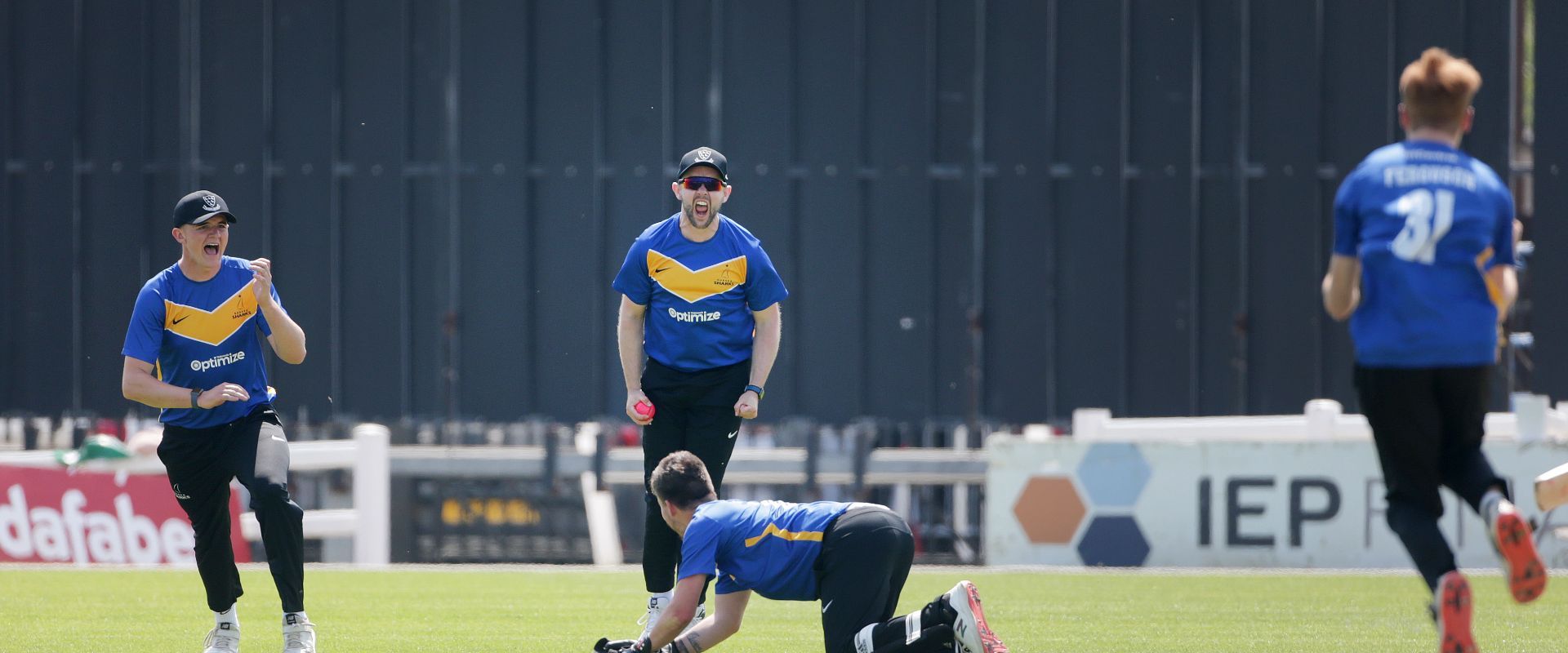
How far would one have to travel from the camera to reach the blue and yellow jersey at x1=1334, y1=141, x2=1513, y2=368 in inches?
188

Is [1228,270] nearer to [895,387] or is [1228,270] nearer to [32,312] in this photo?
[895,387]

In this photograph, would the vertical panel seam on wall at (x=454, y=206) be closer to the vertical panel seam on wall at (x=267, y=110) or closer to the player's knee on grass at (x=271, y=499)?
the vertical panel seam on wall at (x=267, y=110)

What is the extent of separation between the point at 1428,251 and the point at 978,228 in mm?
12266

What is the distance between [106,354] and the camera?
17734 mm

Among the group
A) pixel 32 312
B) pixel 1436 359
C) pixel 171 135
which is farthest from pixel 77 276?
pixel 1436 359

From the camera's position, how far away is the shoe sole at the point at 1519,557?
15.0 ft

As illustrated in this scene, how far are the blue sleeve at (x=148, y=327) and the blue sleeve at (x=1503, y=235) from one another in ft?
14.9

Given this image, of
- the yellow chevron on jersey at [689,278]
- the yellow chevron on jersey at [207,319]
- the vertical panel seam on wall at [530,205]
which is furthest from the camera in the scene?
the vertical panel seam on wall at [530,205]

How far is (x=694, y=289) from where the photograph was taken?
6.86 metres

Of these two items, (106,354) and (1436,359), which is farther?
(106,354)

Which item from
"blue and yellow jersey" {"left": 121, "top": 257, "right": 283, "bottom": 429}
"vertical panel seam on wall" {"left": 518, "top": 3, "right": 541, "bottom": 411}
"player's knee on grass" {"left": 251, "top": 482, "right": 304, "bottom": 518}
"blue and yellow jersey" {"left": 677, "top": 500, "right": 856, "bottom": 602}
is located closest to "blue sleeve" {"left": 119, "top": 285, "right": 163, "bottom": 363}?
"blue and yellow jersey" {"left": 121, "top": 257, "right": 283, "bottom": 429}

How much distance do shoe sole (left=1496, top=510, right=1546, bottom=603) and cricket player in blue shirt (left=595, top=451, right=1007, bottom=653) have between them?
5.36 feet

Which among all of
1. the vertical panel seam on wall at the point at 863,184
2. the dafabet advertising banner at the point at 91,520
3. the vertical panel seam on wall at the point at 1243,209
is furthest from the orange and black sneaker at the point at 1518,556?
the vertical panel seam on wall at the point at 1243,209

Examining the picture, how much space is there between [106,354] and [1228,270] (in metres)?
11.4
